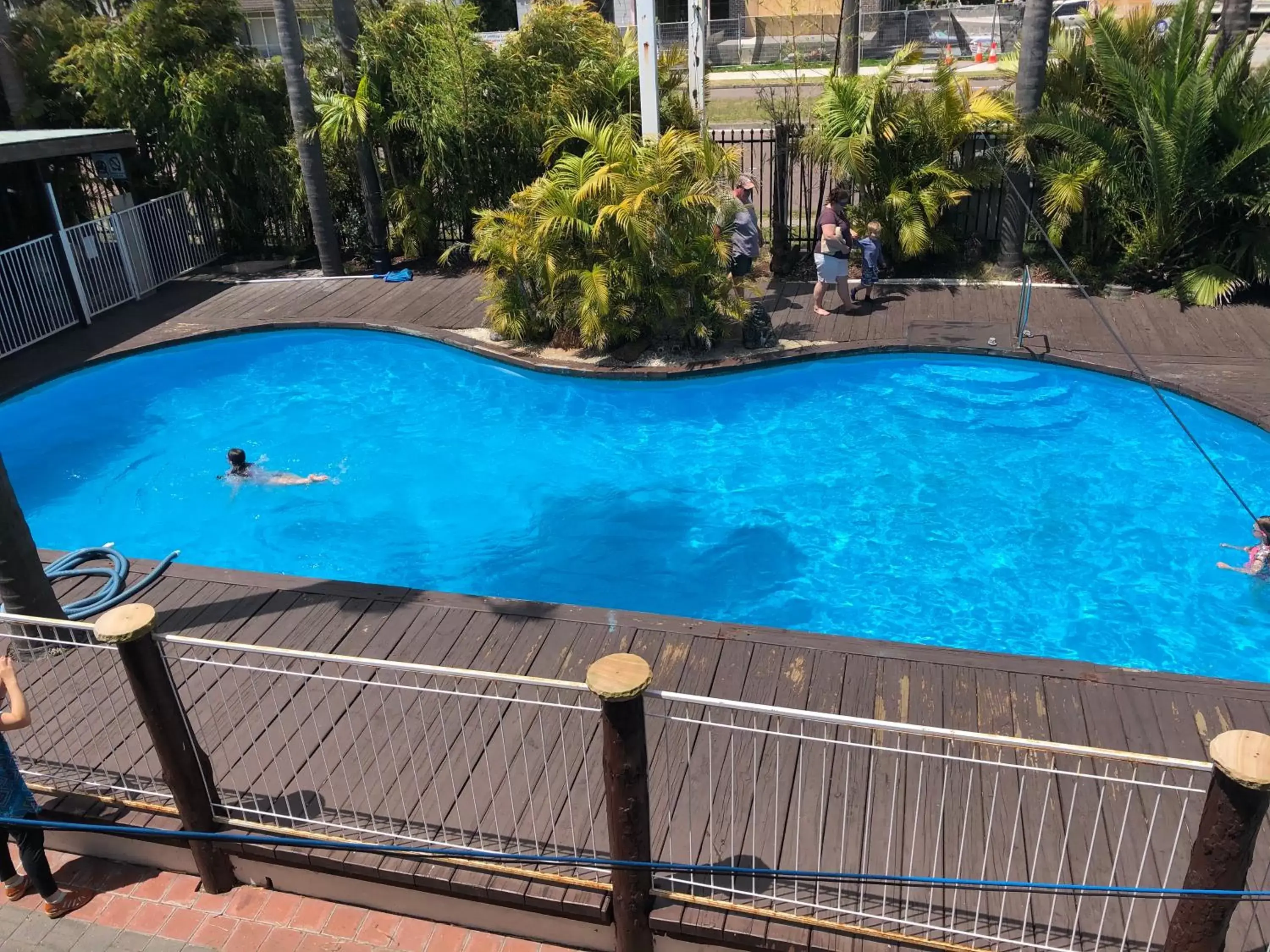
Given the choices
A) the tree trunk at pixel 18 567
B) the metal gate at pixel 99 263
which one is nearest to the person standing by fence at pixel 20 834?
the tree trunk at pixel 18 567

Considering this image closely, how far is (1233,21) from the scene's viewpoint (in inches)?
472

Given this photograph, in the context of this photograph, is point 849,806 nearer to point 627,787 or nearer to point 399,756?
point 627,787

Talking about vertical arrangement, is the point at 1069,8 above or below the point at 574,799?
above

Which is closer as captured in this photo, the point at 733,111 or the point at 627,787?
the point at 627,787

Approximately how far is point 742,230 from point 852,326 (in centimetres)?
173

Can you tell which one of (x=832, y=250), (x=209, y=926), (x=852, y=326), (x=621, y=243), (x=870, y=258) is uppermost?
(x=621, y=243)

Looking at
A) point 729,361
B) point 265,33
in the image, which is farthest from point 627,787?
point 265,33

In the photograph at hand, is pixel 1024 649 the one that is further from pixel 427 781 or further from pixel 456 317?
pixel 456 317

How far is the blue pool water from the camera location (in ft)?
25.5

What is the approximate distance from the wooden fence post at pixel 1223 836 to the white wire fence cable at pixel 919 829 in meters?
0.45

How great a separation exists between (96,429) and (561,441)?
552 cm

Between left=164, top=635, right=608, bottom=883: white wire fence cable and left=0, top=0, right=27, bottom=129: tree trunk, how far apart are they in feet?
40.9

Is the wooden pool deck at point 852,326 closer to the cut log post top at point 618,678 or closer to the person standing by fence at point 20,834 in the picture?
the person standing by fence at point 20,834

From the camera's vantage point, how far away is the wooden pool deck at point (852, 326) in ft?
33.2
